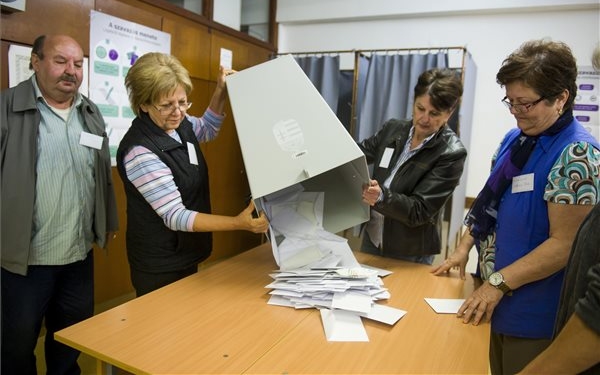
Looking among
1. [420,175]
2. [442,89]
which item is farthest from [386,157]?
[442,89]

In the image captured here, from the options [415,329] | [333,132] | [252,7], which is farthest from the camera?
Answer: [252,7]

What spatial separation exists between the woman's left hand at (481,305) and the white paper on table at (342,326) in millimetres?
318

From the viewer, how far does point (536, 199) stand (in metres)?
1.08

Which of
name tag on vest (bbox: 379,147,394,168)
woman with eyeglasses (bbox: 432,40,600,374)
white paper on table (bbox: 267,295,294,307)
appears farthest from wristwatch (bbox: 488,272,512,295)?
name tag on vest (bbox: 379,147,394,168)

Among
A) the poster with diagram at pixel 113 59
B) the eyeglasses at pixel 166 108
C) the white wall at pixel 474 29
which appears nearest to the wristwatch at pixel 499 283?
the eyeglasses at pixel 166 108

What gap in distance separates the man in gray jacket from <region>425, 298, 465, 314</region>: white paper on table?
133 centimetres

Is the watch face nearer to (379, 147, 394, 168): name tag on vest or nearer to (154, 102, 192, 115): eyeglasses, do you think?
(379, 147, 394, 168): name tag on vest

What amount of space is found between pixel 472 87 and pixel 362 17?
1128 millimetres

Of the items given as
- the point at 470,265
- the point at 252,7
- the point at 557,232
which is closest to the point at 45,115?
the point at 557,232

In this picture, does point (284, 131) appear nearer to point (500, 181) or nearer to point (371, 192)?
point (371, 192)

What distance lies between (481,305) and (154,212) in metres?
1.07

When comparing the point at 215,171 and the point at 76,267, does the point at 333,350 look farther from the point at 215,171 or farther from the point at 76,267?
the point at 215,171

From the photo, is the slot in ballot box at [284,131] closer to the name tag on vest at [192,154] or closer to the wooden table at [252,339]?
the name tag on vest at [192,154]

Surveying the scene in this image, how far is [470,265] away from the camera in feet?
11.5
